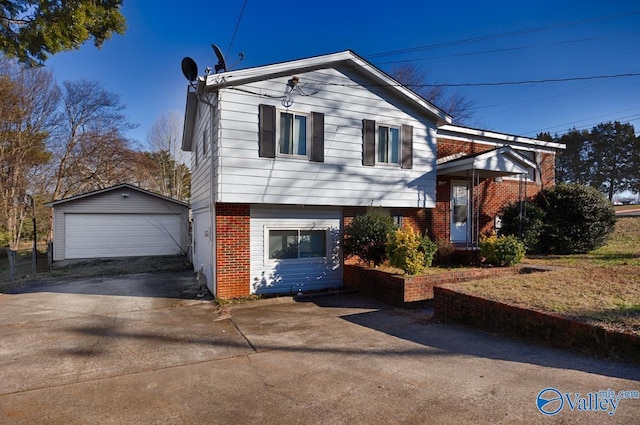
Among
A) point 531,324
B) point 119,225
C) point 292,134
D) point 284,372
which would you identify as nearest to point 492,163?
point 292,134

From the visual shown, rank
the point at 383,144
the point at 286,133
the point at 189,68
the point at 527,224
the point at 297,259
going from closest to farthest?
the point at 286,133, the point at 297,259, the point at 189,68, the point at 383,144, the point at 527,224

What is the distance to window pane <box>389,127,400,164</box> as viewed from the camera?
1020 cm

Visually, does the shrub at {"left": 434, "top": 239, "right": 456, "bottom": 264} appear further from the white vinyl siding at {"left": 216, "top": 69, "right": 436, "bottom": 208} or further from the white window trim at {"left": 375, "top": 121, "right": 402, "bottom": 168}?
the white window trim at {"left": 375, "top": 121, "right": 402, "bottom": 168}

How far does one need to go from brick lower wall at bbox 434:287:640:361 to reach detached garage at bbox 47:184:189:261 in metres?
14.6

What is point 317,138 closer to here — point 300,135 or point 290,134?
point 300,135

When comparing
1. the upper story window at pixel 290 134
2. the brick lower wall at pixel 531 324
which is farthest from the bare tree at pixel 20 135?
the brick lower wall at pixel 531 324

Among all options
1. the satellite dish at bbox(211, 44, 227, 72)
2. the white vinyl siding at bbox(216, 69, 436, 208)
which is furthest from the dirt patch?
the satellite dish at bbox(211, 44, 227, 72)

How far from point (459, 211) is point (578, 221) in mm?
3752

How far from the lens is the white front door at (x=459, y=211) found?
12.4 metres

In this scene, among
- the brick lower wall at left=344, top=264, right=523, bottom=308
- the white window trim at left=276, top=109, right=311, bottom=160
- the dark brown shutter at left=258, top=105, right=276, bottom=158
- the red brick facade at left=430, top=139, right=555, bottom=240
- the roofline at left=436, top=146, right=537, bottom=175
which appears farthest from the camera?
the red brick facade at left=430, top=139, right=555, bottom=240

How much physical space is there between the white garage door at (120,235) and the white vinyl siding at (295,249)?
10556mm

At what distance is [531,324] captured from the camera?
16.9 ft

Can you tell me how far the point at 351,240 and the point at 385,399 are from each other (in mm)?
6047

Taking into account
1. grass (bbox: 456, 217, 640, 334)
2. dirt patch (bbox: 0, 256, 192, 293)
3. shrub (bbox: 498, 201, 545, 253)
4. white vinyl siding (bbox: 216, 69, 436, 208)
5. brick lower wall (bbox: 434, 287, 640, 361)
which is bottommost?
A: dirt patch (bbox: 0, 256, 192, 293)
